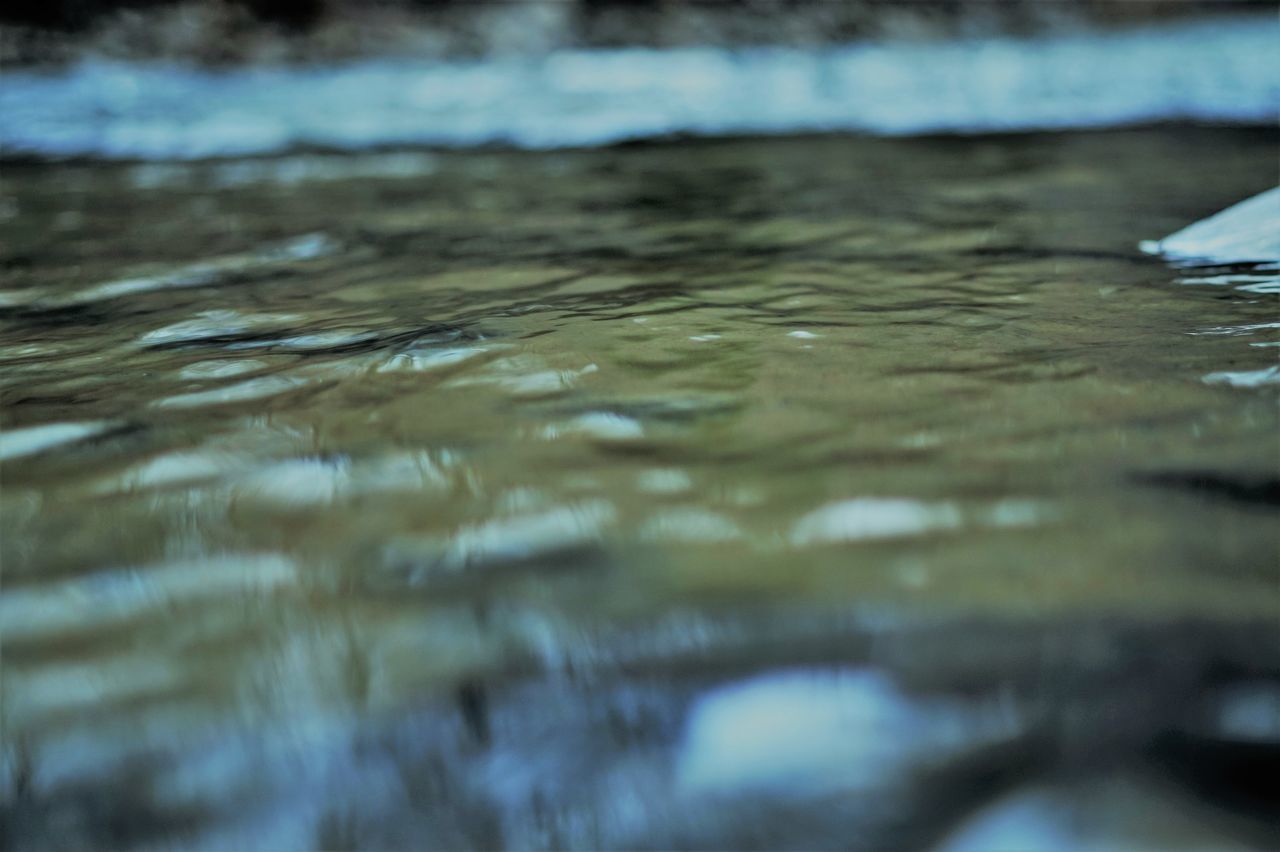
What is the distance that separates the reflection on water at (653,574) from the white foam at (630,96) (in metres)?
2.15

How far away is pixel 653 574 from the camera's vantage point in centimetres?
66

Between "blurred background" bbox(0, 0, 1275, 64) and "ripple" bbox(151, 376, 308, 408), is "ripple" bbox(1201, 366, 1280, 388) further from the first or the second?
"blurred background" bbox(0, 0, 1275, 64)

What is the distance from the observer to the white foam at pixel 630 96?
3707 millimetres

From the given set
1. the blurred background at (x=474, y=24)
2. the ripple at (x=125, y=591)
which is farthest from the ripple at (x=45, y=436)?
the blurred background at (x=474, y=24)

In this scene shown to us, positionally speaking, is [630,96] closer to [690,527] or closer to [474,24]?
[474,24]

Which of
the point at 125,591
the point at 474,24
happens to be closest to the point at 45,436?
the point at 125,591

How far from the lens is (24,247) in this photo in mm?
2053

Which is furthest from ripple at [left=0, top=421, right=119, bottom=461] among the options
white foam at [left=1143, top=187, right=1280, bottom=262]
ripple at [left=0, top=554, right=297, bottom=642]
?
white foam at [left=1143, top=187, right=1280, bottom=262]

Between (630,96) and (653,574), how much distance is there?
4.44m

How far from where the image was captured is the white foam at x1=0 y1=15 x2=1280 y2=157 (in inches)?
146

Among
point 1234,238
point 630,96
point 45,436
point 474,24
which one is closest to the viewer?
point 45,436

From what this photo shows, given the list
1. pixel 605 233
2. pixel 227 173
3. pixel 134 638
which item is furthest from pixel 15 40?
pixel 134 638

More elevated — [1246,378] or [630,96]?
[630,96]

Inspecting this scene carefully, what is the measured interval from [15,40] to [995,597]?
6.83 m
